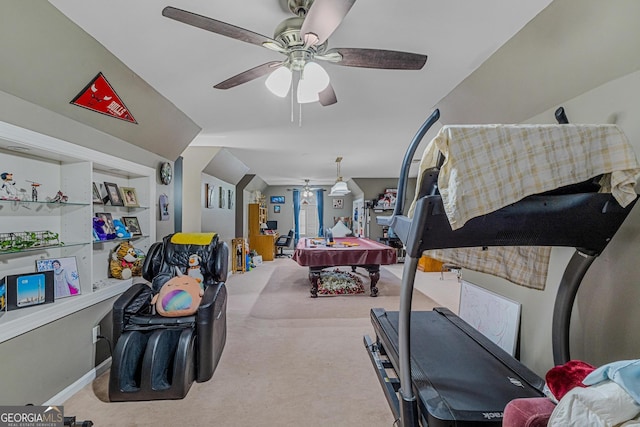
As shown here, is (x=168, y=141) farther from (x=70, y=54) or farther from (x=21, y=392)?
(x=21, y=392)

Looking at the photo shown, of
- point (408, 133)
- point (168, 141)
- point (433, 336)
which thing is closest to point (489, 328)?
point (433, 336)

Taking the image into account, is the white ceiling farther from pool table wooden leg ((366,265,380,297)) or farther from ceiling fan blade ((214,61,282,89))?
pool table wooden leg ((366,265,380,297))

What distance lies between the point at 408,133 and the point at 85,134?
3571 millimetres

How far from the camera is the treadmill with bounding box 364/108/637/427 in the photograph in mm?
1060

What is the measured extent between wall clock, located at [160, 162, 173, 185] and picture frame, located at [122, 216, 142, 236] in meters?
0.58

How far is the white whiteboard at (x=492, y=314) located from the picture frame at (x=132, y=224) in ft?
10.6

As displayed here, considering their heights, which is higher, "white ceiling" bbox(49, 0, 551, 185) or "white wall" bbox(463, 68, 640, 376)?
"white ceiling" bbox(49, 0, 551, 185)

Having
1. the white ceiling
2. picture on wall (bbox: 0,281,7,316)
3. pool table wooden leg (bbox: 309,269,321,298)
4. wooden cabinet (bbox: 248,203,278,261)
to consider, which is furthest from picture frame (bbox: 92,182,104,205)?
wooden cabinet (bbox: 248,203,278,261)

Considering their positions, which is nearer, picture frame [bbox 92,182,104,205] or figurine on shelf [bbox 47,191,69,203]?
figurine on shelf [bbox 47,191,69,203]

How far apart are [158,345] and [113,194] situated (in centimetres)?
151

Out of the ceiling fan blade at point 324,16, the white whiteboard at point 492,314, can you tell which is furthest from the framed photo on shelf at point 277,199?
the ceiling fan blade at point 324,16

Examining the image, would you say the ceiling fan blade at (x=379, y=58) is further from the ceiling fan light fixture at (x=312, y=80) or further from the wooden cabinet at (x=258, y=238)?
the wooden cabinet at (x=258, y=238)

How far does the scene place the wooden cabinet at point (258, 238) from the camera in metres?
8.79

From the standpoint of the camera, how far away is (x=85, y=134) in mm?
2268
